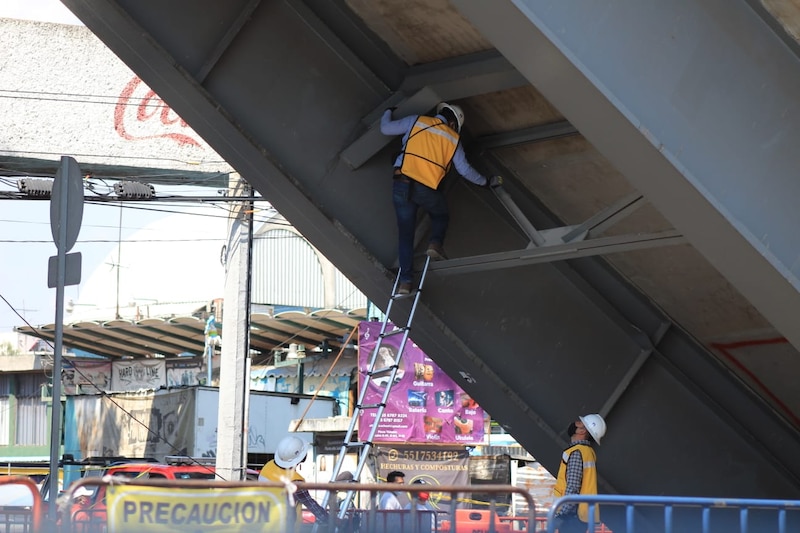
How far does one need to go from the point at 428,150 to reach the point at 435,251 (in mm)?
821

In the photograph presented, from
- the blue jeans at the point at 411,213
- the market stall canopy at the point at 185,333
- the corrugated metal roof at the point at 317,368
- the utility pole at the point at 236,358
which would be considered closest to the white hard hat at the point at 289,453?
the blue jeans at the point at 411,213

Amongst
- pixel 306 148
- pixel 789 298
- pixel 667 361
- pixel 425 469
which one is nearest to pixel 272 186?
pixel 306 148

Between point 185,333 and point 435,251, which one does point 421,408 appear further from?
point 435,251

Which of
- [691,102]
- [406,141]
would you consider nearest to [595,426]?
[406,141]

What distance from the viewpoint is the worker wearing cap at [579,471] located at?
7789 millimetres

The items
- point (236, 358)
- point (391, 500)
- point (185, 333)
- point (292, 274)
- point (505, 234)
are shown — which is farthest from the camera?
point (292, 274)

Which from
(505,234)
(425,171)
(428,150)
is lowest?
(505,234)

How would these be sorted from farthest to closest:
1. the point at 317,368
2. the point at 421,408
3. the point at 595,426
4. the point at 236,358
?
the point at 317,368 < the point at 421,408 < the point at 236,358 < the point at 595,426

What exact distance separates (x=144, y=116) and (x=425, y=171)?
1877cm

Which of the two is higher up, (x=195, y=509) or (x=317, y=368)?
(x=317, y=368)

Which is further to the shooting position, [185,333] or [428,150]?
[185,333]

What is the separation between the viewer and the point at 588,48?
5359 millimetres

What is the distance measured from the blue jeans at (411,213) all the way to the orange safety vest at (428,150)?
0.09 m

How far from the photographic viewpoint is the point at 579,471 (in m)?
8.09
